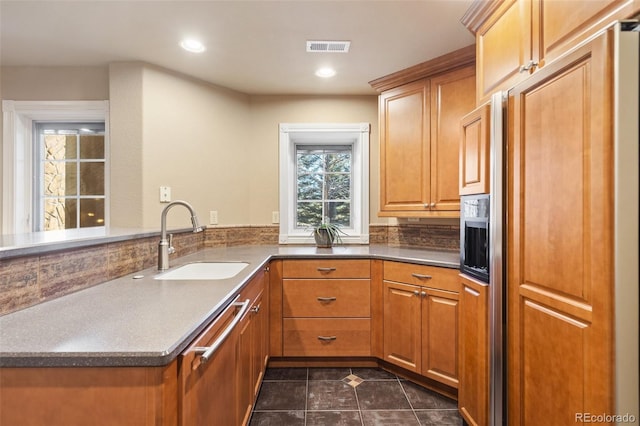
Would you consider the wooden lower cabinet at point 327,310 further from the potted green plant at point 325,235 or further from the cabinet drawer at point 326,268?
the potted green plant at point 325,235

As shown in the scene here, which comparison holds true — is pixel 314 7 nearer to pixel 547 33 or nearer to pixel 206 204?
pixel 547 33

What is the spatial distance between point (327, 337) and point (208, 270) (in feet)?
3.35

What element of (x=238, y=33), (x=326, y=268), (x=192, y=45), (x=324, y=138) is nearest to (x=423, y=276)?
(x=326, y=268)

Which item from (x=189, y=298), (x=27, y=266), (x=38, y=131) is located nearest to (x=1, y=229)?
(x=38, y=131)

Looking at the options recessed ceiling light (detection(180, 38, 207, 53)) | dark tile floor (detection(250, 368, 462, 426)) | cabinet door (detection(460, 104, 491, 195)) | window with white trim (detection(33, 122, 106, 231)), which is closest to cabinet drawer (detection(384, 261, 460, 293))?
cabinet door (detection(460, 104, 491, 195))

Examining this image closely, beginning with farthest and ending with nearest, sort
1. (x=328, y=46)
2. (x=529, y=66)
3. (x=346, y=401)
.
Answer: (x=328, y=46) < (x=346, y=401) < (x=529, y=66)

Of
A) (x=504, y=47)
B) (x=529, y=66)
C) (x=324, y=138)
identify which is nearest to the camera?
(x=529, y=66)

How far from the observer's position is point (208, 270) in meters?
1.91

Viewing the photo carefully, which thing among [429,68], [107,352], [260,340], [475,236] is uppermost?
[429,68]

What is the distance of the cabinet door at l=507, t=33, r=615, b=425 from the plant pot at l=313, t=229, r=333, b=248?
1.58 m

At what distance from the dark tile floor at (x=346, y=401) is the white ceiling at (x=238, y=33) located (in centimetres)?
234

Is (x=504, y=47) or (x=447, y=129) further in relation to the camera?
(x=447, y=129)

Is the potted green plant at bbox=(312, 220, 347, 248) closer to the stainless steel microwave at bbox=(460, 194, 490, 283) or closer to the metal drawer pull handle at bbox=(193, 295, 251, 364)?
the stainless steel microwave at bbox=(460, 194, 490, 283)

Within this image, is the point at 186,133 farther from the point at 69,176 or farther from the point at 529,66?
the point at 529,66
